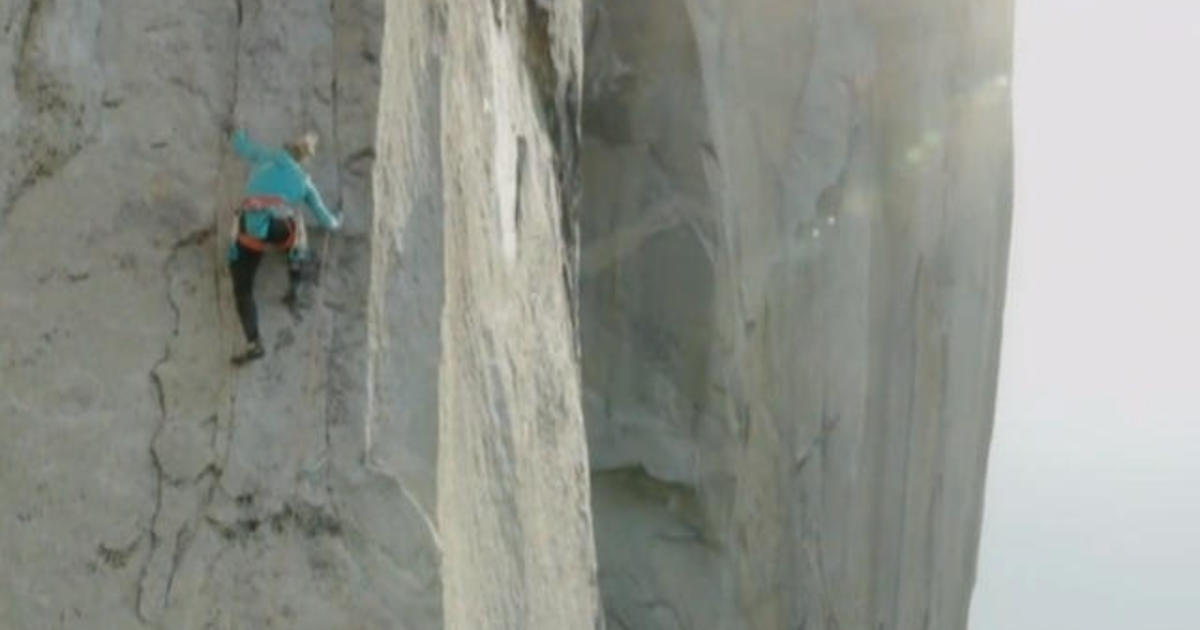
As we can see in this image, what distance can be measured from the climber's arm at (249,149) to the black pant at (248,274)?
0.65ft

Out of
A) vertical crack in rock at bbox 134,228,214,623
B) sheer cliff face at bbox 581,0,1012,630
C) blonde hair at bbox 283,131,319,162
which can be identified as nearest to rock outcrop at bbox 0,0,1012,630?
vertical crack in rock at bbox 134,228,214,623

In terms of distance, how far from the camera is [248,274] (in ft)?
20.0

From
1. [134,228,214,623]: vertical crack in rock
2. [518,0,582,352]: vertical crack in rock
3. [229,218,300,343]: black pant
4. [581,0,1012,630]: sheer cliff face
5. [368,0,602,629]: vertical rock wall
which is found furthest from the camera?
[581,0,1012,630]: sheer cliff face

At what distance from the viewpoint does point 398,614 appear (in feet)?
19.4

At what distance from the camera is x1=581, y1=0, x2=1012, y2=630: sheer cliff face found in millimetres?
12672

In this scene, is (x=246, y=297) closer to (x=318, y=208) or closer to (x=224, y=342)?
(x=224, y=342)

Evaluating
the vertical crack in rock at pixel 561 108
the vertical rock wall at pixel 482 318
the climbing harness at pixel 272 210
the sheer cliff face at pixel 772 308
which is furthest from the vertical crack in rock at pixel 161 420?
the sheer cliff face at pixel 772 308

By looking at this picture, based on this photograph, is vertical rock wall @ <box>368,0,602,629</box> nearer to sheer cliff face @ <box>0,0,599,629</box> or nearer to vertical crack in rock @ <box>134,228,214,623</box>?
sheer cliff face @ <box>0,0,599,629</box>

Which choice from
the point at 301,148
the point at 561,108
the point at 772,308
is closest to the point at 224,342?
the point at 301,148

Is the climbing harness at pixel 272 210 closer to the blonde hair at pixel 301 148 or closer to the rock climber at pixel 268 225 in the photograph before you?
the rock climber at pixel 268 225

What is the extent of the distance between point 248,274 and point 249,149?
0.35 meters

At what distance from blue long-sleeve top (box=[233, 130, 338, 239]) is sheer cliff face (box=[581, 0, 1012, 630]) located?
6.55 m

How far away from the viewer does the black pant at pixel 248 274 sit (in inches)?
238

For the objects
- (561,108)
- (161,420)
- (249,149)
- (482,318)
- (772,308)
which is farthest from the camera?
(772,308)
